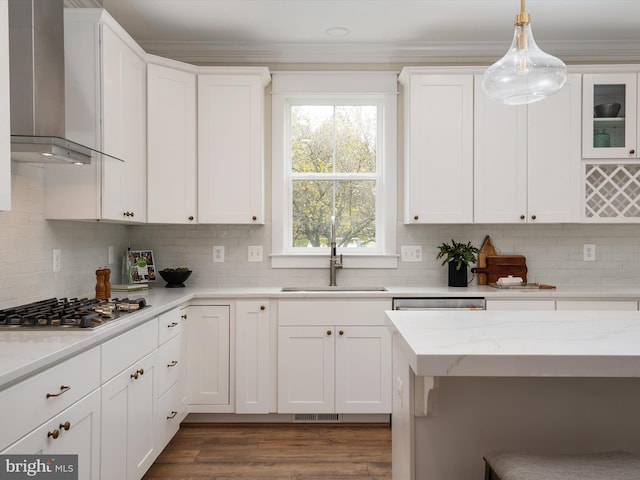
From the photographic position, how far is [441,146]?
3.55 metres

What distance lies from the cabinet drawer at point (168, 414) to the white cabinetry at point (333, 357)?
2.14 ft

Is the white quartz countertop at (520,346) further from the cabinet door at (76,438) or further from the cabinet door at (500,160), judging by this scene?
the cabinet door at (500,160)

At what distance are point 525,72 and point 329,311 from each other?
197 centimetres

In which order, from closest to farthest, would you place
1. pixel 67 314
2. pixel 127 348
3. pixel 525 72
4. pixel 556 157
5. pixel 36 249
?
pixel 525 72
pixel 67 314
pixel 127 348
pixel 36 249
pixel 556 157

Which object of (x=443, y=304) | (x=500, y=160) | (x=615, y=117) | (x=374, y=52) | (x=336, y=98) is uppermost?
(x=374, y=52)

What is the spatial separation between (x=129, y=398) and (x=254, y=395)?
4.03 ft

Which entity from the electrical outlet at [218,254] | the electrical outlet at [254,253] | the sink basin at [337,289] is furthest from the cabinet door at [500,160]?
the electrical outlet at [218,254]

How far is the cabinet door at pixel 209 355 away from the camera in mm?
3297

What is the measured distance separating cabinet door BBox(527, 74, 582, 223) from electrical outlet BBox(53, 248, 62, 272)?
305 cm

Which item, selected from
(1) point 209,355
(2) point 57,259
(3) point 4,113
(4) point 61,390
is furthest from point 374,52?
(4) point 61,390

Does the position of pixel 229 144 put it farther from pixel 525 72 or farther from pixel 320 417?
pixel 525 72

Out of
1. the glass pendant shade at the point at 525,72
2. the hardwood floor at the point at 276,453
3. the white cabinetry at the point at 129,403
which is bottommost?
the hardwood floor at the point at 276,453

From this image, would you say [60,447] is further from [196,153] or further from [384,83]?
[384,83]

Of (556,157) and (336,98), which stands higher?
(336,98)
